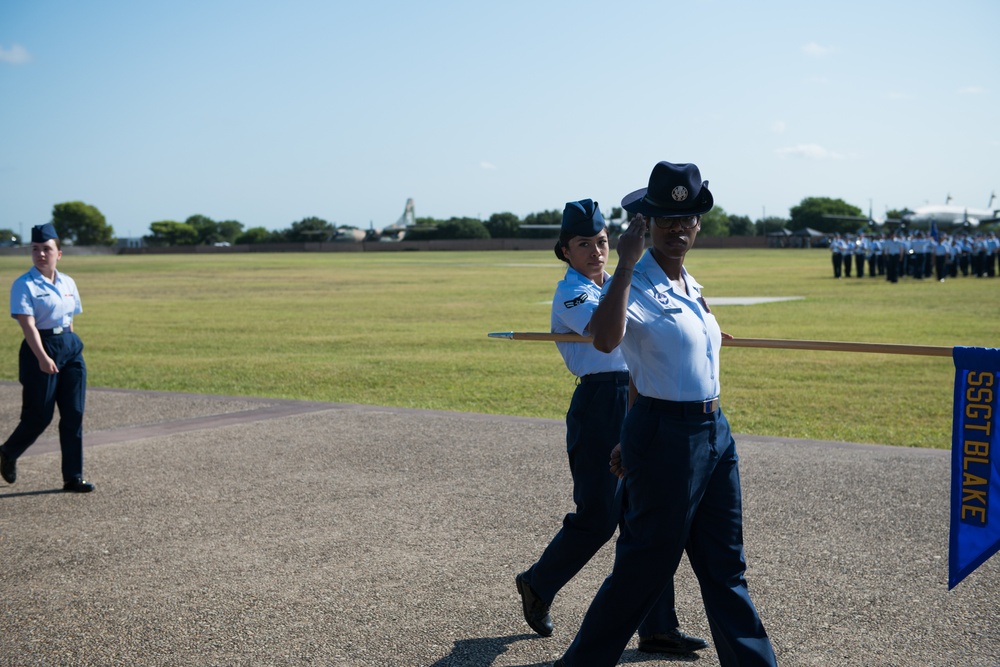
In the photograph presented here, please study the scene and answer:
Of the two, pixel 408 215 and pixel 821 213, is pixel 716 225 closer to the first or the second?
pixel 821 213

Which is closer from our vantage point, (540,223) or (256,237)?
(540,223)

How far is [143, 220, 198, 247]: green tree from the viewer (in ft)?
497

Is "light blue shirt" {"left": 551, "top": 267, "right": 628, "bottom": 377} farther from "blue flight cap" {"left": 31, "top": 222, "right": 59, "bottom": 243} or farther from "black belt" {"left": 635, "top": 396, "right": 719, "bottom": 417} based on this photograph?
"blue flight cap" {"left": 31, "top": 222, "right": 59, "bottom": 243}

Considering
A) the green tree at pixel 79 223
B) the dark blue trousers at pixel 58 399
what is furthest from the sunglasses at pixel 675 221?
the green tree at pixel 79 223

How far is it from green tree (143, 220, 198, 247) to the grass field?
12612cm

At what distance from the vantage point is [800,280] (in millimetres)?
37562

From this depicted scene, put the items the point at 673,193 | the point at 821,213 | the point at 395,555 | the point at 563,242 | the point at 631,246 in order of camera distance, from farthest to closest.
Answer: the point at 821,213 < the point at 395,555 < the point at 563,242 < the point at 673,193 < the point at 631,246

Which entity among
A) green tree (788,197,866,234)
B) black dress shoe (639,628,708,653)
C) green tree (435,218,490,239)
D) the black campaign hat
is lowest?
black dress shoe (639,628,708,653)

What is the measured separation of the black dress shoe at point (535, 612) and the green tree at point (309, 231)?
137771 millimetres

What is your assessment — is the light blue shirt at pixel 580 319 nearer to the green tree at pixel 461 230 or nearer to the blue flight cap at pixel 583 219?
the blue flight cap at pixel 583 219

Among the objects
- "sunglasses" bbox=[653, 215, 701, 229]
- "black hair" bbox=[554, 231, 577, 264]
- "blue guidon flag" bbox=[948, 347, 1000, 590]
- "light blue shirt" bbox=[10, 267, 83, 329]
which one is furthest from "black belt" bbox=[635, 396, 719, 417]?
"light blue shirt" bbox=[10, 267, 83, 329]

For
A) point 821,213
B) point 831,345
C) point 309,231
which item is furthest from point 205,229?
point 831,345

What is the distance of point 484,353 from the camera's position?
615 inches

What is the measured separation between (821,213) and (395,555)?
533 feet
